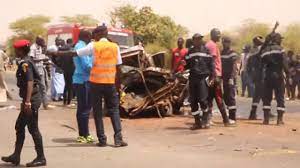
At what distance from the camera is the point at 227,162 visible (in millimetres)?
9008

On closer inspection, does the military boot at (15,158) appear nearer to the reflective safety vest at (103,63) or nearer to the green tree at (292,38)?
the reflective safety vest at (103,63)

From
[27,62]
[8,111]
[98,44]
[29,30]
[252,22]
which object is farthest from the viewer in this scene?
[29,30]

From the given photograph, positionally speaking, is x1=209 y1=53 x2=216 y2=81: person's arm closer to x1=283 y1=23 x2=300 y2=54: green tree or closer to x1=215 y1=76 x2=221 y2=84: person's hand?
x1=215 y1=76 x2=221 y2=84: person's hand

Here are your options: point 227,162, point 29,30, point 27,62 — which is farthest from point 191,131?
point 29,30

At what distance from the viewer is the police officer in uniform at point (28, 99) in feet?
28.2

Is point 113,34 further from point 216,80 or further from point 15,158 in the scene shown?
point 15,158

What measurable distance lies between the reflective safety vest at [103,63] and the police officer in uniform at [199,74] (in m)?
2.37

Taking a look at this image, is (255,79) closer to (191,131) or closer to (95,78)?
(191,131)

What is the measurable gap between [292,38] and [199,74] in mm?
35114

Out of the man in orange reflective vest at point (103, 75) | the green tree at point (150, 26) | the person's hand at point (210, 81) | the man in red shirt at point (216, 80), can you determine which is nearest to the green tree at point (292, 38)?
the green tree at point (150, 26)

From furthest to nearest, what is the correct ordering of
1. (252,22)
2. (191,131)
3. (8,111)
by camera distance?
(252,22)
(8,111)
(191,131)

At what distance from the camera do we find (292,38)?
4603 centimetres

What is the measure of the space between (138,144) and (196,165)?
2.24m

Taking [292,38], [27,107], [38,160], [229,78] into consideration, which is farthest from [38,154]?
[292,38]
